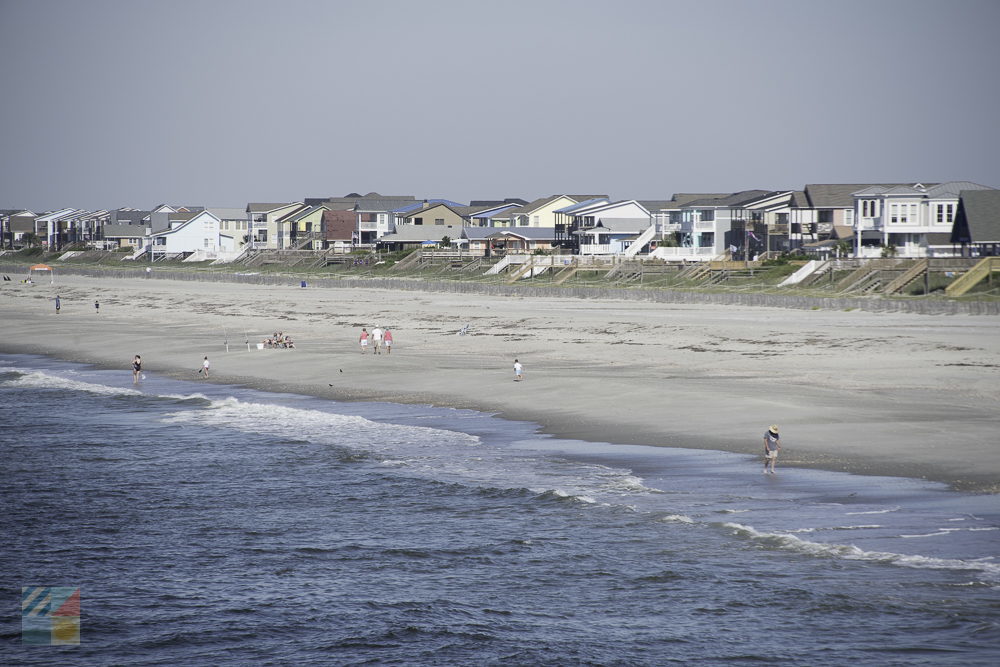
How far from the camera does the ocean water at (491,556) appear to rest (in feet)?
51.5

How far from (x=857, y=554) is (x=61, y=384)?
3567 cm

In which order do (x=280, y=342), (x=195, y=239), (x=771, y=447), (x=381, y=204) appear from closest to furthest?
(x=771, y=447) < (x=280, y=342) < (x=381, y=204) < (x=195, y=239)

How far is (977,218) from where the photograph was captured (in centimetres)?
8188

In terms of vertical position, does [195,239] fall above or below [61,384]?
above

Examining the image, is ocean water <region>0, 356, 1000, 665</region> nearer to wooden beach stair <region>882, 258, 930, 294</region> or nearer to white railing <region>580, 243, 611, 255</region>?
wooden beach stair <region>882, 258, 930, 294</region>

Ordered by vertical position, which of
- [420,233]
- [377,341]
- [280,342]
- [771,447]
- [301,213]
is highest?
[301,213]

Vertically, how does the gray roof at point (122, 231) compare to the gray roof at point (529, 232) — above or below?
above

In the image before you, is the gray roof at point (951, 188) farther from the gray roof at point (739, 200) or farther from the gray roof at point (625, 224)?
the gray roof at point (625, 224)

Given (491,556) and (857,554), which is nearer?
(857,554)

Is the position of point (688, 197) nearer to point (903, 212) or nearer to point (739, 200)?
point (739, 200)

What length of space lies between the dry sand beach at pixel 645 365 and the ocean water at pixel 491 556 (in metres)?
2.83

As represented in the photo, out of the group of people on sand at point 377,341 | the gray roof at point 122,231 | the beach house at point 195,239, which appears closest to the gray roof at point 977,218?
the group of people on sand at point 377,341

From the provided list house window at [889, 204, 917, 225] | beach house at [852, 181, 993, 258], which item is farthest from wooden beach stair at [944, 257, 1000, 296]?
house window at [889, 204, 917, 225]

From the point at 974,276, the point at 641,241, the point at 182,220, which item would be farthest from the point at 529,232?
the point at 974,276
